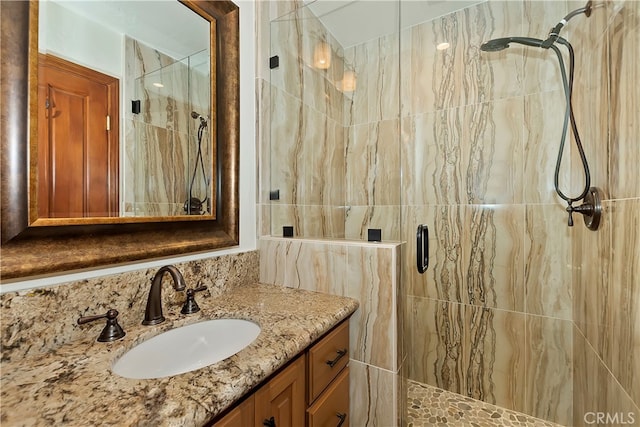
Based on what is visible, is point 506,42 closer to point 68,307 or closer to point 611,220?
point 611,220

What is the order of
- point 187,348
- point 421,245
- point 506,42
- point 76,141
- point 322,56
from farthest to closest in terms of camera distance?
point 322,56 < point 506,42 < point 421,245 < point 187,348 < point 76,141

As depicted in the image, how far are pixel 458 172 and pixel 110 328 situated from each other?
1849 mm

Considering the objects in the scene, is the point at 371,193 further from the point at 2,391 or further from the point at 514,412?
the point at 2,391

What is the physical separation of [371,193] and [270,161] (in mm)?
775

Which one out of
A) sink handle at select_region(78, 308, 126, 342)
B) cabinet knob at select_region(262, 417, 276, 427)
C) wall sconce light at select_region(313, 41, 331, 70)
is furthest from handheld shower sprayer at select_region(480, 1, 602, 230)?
sink handle at select_region(78, 308, 126, 342)

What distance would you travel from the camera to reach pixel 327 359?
97cm

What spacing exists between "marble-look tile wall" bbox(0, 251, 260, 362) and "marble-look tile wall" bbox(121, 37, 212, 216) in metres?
0.23

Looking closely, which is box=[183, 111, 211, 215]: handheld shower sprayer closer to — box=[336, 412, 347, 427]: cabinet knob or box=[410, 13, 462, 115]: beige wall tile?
box=[336, 412, 347, 427]: cabinet knob

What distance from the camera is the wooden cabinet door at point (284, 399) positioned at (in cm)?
69

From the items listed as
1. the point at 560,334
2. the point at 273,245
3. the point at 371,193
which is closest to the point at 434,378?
the point at 560,334

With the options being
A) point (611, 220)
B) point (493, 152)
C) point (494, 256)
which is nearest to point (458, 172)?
point (493, 152)

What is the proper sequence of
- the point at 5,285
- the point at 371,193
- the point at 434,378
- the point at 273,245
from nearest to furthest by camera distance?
the point at 5,285 < the point at 273,245 < the point at 434,378 < the point at 371,193

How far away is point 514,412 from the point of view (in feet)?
5.29

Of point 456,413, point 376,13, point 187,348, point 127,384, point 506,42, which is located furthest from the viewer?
point 376,13
